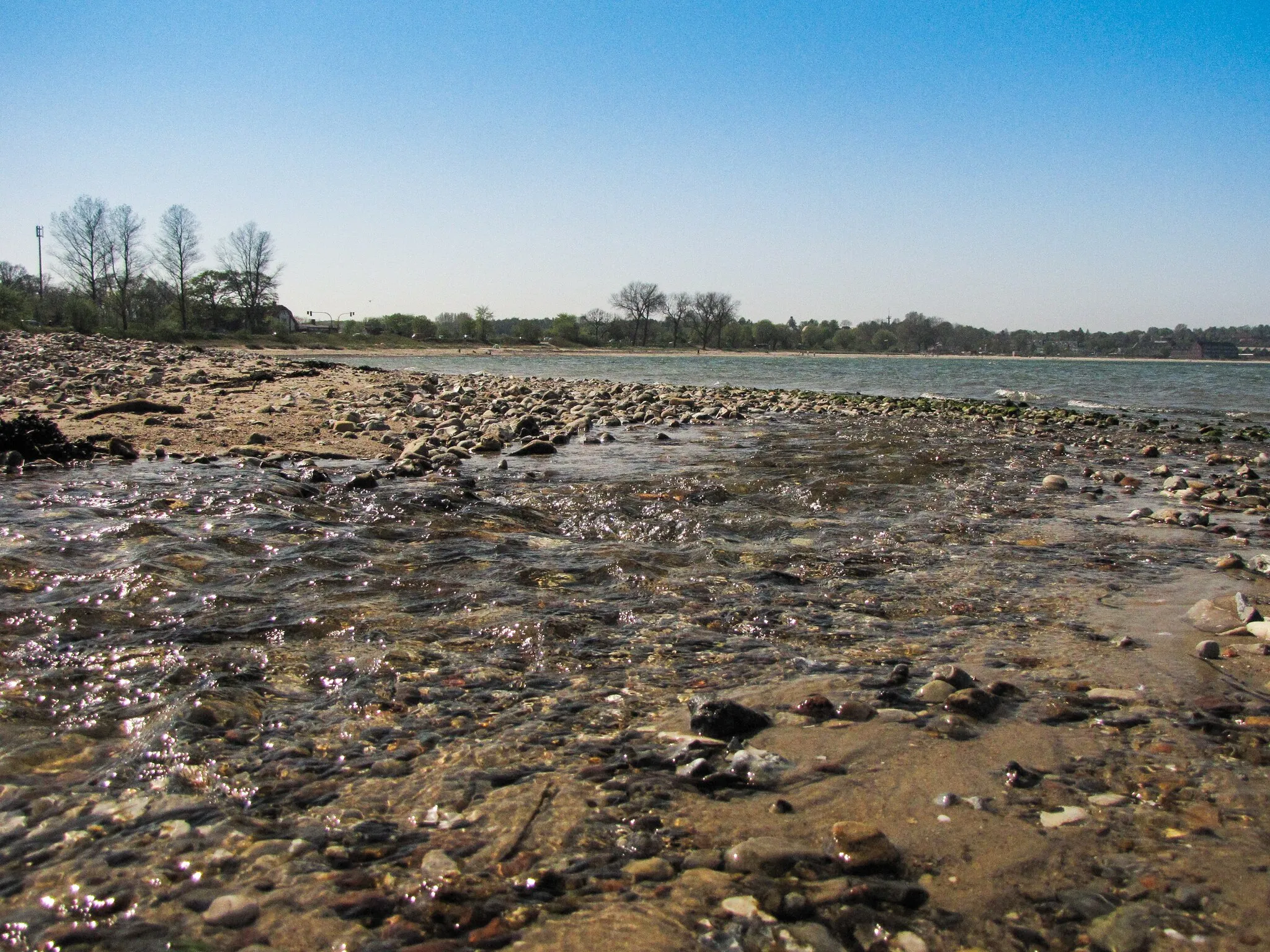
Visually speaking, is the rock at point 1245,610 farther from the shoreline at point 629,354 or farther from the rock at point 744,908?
the shoreline at point 629,354

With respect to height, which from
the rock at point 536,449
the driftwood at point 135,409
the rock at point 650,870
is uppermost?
the driftwood at point 135,409

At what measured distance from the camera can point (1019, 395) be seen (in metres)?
27.8

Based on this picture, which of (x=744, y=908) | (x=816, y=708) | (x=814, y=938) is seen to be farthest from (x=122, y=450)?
(x=814, y=938)

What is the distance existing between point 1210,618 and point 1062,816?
248cm

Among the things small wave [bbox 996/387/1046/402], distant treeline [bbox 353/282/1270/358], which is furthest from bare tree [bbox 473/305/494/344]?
small wave [bbox 996/387/1046/402]

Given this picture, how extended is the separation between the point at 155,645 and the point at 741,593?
9.48ft

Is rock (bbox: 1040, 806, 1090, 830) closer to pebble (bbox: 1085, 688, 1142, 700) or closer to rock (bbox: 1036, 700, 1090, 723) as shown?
rock (bbox: 1036, 700, 1090, 723)

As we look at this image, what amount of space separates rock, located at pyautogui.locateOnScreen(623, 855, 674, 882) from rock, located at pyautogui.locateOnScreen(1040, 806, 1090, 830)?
1.10m

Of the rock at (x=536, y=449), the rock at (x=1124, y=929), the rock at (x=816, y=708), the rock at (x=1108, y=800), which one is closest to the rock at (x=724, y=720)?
the rock at (x=816, y=708)

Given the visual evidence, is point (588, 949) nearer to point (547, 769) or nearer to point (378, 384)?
point (547, 769)

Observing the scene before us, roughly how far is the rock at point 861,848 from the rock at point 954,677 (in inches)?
44.1

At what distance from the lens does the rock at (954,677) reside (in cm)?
304

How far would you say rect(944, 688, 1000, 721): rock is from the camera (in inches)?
112

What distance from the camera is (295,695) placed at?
2.88 m
